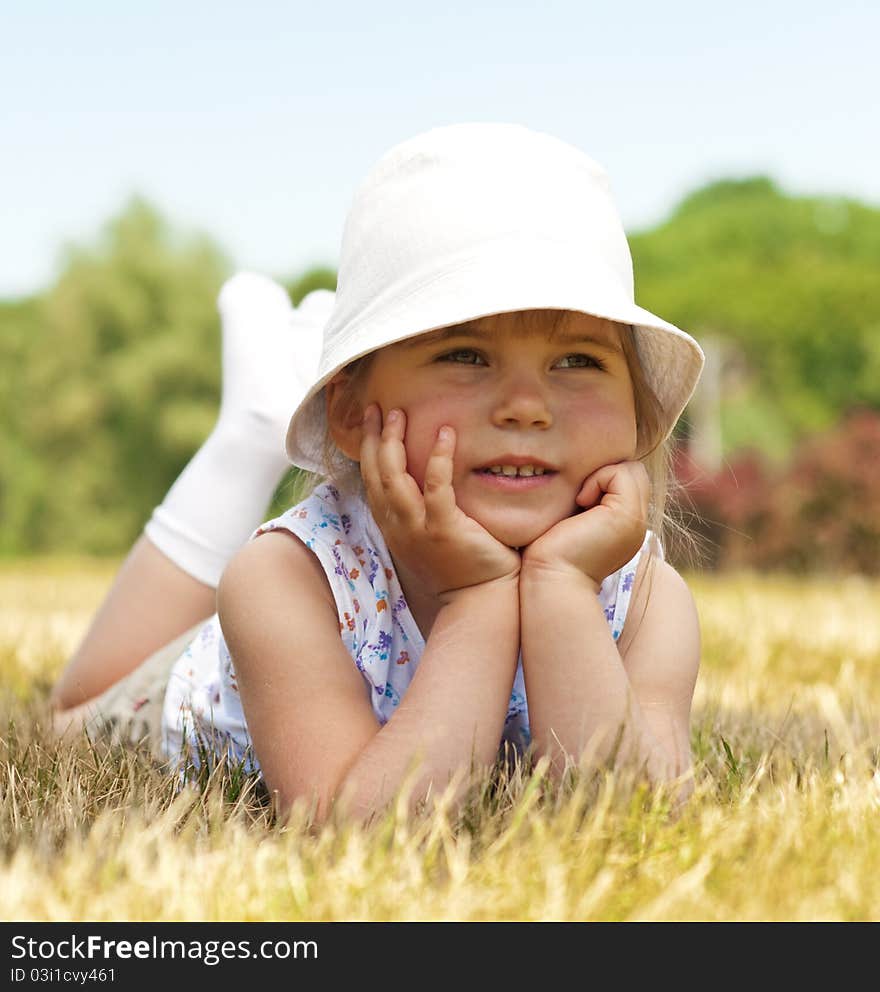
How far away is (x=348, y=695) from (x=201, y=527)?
4.32ft

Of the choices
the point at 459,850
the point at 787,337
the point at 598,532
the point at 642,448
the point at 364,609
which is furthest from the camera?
the point at 787,337

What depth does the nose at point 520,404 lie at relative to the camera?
64.5 inches

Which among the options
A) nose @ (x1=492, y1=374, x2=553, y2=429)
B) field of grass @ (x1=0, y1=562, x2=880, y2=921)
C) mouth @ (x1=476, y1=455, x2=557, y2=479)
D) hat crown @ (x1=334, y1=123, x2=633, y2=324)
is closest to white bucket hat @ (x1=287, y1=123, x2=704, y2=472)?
hat crown @ (x1=334, y1=123, x2=633, y2=324)

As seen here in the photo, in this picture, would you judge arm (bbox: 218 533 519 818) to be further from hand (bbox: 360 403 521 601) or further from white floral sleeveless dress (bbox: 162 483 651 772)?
white floral sleeveless dress (bbox: 162 483 651 772)

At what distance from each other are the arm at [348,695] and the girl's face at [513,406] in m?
0.14

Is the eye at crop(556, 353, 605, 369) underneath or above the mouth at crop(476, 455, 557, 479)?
above

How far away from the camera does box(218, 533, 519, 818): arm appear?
1.55 m

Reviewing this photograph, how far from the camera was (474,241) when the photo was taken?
1700 mm

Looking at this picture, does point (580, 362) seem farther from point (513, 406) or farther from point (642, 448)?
point (642, 448)

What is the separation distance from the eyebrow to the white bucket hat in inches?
1.6

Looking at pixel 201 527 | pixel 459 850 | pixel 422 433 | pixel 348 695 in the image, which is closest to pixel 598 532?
pixel 422 433

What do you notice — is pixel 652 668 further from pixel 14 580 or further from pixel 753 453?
pixel 753 453

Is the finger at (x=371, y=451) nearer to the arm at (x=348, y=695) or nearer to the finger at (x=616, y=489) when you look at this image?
the arm at (x=348, y=695)

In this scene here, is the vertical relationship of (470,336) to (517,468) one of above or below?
above
